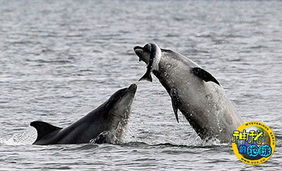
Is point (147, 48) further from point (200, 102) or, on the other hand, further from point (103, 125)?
point (103, 125)

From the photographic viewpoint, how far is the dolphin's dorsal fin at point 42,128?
16500mm

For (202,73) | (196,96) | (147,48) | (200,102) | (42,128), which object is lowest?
(42,128)

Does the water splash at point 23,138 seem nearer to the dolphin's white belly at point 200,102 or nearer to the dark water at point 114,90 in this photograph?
the dark water at point 114,90

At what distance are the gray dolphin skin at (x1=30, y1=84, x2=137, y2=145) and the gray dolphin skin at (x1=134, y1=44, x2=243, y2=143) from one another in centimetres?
72

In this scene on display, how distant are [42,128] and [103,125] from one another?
1232mm

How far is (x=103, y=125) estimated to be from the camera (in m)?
16.5

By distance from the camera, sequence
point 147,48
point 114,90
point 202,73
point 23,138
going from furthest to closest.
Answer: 1. point 114,90
2. point 23,138
3. point 202,73
4. point 147,48

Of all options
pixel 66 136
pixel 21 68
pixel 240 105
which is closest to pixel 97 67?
pixel 21 68

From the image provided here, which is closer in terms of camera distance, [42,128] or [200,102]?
[200,102]

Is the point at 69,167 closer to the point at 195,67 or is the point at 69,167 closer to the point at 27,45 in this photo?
the point at 195,67

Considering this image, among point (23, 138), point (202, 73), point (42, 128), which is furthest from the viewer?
point (23, 138)

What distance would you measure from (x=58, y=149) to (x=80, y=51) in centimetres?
2633

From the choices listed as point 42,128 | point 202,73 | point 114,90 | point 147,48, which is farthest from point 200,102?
point 114,90

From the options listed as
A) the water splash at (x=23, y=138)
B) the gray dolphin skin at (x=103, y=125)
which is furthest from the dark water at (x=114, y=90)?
the gray dolphin skin at (x=103, y=125)
